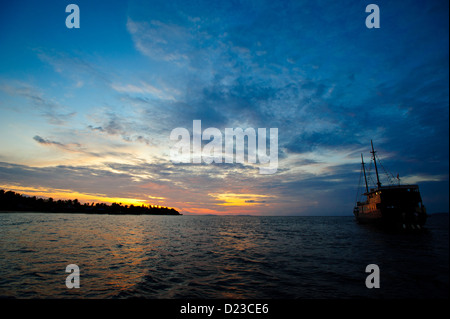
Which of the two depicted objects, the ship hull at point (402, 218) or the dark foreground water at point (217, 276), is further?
the ship hull at point (402, 218)

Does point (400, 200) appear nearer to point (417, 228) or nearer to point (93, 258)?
point (417, 228)

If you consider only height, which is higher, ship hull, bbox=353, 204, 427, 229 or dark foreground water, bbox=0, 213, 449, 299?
dark foreground water, bbox=0, 213, 449, 299

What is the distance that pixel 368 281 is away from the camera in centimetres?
1181

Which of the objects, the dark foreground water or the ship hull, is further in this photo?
the ship hull

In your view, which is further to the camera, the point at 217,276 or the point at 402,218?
the point at 402,218

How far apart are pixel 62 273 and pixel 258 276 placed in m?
12.8

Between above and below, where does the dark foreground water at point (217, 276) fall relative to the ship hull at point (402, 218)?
above

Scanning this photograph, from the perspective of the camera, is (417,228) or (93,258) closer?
(93,258)

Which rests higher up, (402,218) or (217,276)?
(217,276)
